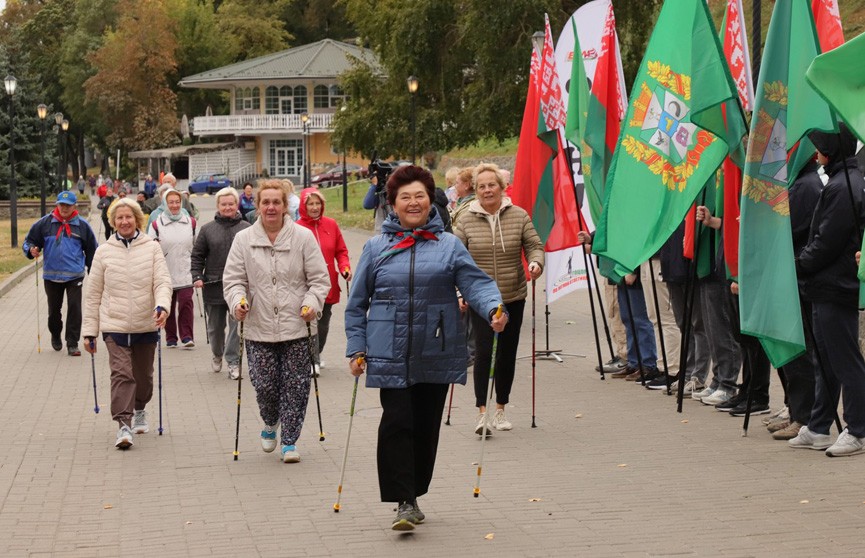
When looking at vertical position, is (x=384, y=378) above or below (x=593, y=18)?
below

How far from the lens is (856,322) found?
893cm

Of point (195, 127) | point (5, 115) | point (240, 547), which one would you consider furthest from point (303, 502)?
point (195, 127)

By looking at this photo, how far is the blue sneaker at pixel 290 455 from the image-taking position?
921cm

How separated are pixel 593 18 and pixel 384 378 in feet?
28.2

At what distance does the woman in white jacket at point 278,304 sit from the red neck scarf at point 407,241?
1.94m

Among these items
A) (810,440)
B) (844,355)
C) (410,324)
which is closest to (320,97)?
(810,440)

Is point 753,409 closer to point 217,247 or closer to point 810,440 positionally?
point 810,440

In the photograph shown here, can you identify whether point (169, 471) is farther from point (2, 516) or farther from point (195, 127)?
point (195, 127)

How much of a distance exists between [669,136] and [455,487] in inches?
143

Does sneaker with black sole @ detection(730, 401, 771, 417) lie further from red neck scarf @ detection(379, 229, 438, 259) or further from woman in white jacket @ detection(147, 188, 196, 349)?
woman in white jacket @ detection(147, 188, 196, 349)

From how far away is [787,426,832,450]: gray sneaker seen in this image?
920 cm

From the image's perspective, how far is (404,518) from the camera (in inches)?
283

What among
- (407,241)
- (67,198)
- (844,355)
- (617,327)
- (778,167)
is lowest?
(617,327)

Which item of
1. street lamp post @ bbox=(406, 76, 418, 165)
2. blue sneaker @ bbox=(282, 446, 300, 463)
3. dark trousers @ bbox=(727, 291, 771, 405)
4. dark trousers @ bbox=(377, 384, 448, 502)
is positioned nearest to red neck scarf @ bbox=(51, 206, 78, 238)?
blue sneaker @ bbox=(282, 446, 300, 463)
